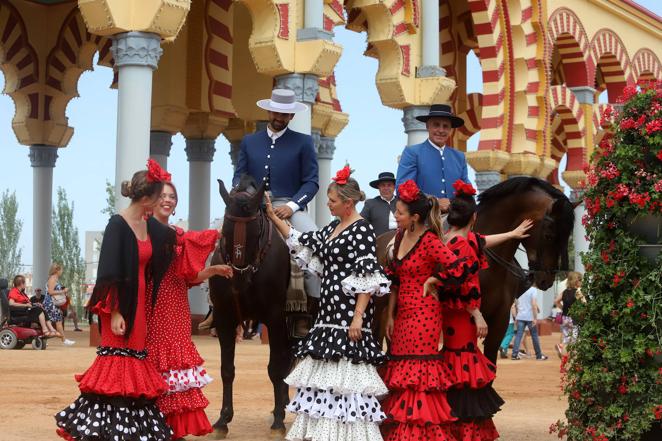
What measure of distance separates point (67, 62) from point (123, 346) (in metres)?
19.5

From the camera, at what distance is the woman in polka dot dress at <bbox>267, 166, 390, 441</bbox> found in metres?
7.11

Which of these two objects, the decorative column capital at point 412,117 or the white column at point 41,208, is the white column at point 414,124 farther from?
the white column at point 41,208

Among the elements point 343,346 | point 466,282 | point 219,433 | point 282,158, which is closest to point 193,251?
point 343,346

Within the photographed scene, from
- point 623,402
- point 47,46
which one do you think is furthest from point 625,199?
point 47,46

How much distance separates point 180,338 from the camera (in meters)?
7.53

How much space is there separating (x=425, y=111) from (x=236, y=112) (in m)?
6.40

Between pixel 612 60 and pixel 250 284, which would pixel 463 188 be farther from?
pixel 612 60

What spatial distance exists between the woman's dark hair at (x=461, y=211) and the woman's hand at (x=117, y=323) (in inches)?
94.9

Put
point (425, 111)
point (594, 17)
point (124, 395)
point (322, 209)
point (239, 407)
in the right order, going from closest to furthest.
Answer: point (124, 395) < point (239, 407) < point (425, 111) < point (322, 209) < point (594, 17)

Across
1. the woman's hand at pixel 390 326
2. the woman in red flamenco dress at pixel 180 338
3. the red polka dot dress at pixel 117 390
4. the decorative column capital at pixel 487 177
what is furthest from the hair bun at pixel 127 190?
the decorative column capital at pixel 487 177

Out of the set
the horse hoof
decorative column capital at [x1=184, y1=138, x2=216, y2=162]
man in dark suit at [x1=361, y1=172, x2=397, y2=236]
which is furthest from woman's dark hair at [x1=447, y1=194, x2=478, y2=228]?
decorative column capital at [x1=184, y1=138, x2=216, y2=162]

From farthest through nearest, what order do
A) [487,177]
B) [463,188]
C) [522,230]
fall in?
1. [487,177]
2. [522,230]
3. [463,188]

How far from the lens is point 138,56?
14.8m

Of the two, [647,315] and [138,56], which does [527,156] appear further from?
[647,315]
